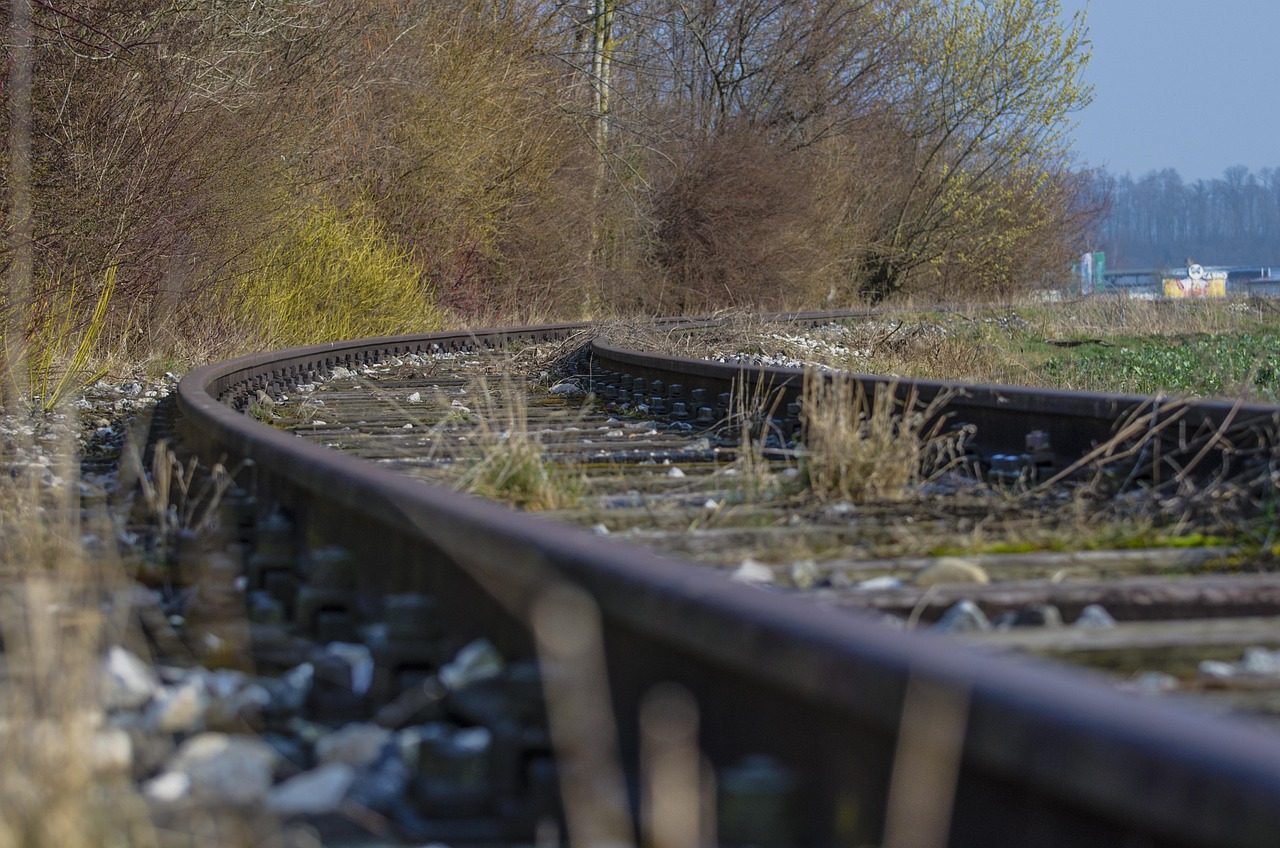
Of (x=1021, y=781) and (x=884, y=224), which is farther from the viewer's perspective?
(x=884, y=224)

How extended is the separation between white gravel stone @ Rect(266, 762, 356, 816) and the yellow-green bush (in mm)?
12863

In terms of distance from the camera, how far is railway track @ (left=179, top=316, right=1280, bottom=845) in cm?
124

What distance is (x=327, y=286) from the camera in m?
16.1

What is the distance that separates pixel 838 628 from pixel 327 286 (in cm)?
1506

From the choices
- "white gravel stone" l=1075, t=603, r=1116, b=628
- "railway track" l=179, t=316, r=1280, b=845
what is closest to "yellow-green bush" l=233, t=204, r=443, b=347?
"railway track" l=179, t=316, r=1280, b=845

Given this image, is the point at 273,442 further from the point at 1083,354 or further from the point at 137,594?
the point at 1083,354

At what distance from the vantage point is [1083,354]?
47.3 ft

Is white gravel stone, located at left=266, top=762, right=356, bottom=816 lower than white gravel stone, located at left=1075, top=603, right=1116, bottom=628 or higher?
Result: lower

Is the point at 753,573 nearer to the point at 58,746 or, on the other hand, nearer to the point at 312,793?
the point at 312,793

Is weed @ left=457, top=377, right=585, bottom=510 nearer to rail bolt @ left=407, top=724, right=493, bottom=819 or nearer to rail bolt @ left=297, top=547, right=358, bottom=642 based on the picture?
rail bolt @ left=297, top=547, right=358, bottom=642

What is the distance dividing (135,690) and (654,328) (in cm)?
1221

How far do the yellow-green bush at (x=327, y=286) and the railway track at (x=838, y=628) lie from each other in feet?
32.0

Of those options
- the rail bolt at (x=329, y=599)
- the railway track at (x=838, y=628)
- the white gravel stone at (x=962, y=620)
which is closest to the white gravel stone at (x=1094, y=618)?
the railway track at (x=838, y=628)

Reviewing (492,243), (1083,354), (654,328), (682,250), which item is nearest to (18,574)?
(654,328)
